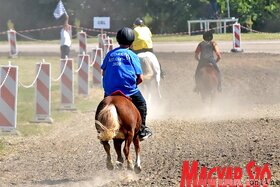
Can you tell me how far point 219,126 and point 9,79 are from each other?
14.2ft

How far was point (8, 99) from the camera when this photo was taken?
15172mm

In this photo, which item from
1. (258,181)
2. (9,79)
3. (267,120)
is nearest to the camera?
(258,181)

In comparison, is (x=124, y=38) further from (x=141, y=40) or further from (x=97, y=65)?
(x=97, y=65)

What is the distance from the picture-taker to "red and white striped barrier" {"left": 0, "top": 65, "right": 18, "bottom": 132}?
15117mm

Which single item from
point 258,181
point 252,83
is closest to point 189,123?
point 258,181

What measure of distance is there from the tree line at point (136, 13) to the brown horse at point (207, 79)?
34.1 meters

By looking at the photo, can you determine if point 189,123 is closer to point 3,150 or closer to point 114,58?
point 3,150

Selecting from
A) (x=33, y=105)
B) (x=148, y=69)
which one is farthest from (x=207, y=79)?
(x=33, y=105)

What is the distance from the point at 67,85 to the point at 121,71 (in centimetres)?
753

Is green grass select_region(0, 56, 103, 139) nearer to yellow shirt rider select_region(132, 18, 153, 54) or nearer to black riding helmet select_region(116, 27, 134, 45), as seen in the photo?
yellow shirt rider select_region(132, 18, 153, 54)

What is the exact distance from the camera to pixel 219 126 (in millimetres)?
15891

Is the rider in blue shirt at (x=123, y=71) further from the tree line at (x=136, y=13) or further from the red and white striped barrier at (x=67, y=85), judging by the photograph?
the tree line at (x=136, y=13)

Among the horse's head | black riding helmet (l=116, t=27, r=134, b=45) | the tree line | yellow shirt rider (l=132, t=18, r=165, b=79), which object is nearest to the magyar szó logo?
black riding helmet (l=116, t=27, r=134, b=45)

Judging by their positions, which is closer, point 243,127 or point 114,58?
point 114,58
